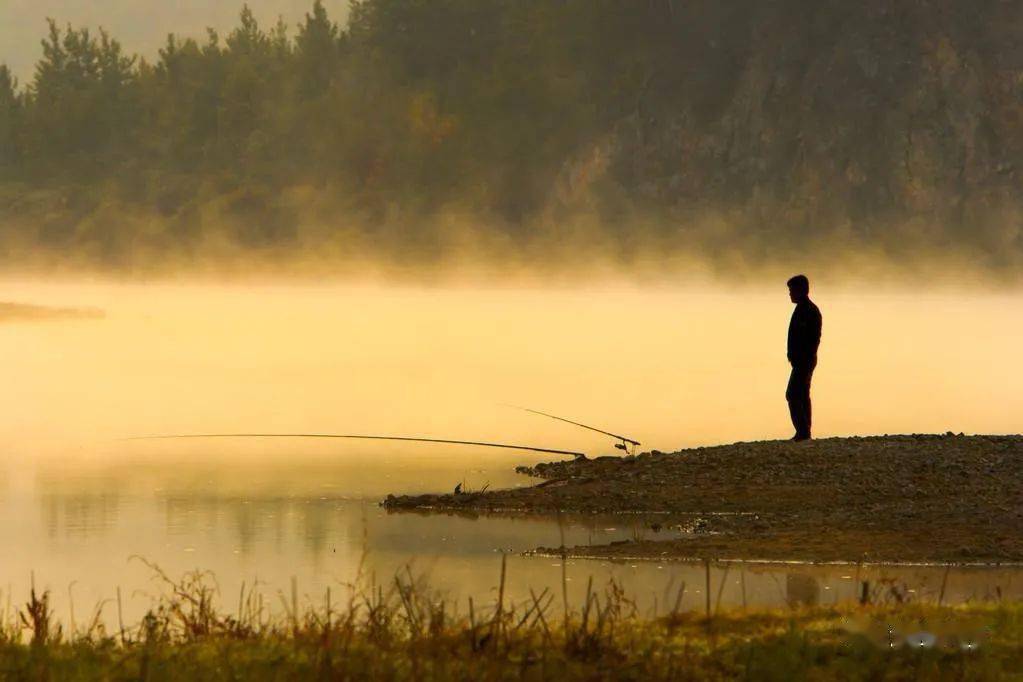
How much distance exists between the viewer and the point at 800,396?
76.2 ft

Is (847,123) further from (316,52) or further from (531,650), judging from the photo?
(531,650)

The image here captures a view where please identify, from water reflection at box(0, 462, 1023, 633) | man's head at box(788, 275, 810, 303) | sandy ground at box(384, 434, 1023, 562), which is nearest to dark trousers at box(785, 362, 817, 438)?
sandy ground at box(384, 434, 1023, 562)

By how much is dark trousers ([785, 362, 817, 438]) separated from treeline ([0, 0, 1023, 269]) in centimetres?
8469

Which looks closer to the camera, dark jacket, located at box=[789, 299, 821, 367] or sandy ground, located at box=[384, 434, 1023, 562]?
sandy ground, located at box=[384, 434, 1023, 562]

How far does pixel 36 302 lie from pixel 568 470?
8817cm

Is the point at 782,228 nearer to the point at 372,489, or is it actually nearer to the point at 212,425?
the point at 212,425

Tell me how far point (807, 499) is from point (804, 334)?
2818mm

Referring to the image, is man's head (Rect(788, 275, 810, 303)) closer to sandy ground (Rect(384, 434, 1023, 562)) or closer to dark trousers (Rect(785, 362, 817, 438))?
dark trousers (Rect(785, 362, 817, 438))

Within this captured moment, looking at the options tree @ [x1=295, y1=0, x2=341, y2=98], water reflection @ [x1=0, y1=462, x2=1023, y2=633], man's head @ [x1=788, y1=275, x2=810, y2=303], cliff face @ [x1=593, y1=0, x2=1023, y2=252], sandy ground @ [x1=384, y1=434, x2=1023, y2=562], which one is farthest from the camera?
tree @ [x1=295, y1=0, x2=341, y2=98]

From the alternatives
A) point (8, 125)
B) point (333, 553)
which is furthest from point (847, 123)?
point (333, 553)

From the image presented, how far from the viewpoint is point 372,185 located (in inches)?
4993

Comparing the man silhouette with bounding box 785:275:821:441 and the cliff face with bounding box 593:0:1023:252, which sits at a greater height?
the cliff face with bounding box 593:0:1023:252

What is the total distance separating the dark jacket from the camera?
2270 cm

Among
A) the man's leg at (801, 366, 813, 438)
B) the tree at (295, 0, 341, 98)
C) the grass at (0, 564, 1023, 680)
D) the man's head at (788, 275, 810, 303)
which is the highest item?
the tree at (295, 0, 341, 98)
